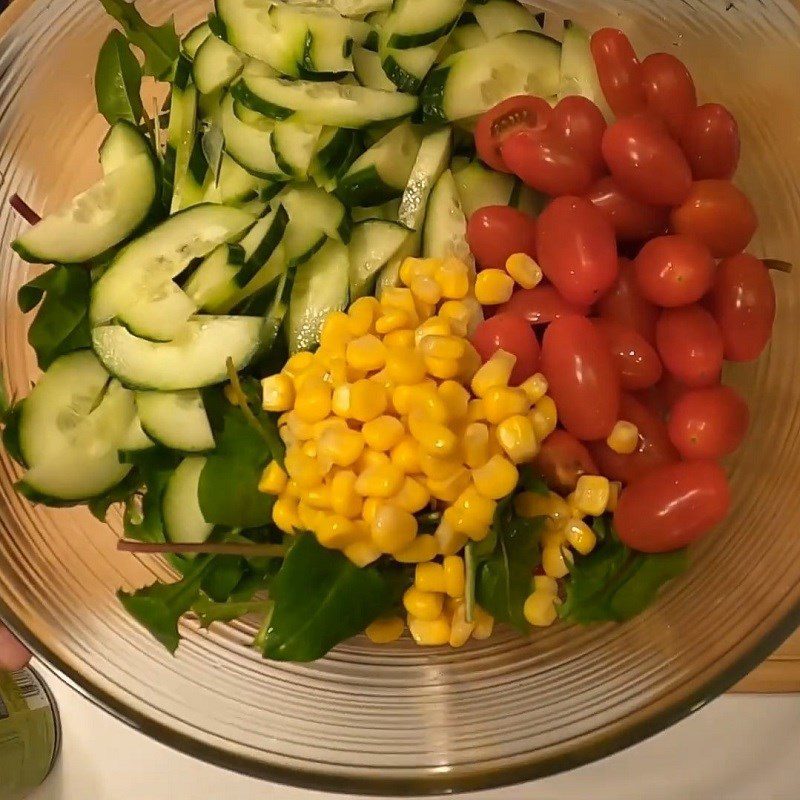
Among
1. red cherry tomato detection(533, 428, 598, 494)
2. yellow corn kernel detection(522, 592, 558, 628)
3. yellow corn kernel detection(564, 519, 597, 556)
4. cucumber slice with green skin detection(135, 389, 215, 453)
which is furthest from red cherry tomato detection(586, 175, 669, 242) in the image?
cucumber slice with green skin detection(135, 389, 215, 453)

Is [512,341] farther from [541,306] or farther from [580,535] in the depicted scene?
[580,535]

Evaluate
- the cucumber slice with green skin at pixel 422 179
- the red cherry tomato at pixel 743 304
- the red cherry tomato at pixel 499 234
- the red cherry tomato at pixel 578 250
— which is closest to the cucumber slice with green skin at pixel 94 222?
the cucumber slice with green skin at pixel 422 179

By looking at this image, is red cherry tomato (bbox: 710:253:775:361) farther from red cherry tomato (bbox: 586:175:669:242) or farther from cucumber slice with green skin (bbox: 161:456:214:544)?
cucumber slice with green skin (bbox: 161:456:214:544)

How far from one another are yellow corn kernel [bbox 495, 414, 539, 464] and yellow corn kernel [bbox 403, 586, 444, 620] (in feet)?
0.71

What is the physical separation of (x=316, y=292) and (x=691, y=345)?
537 mm

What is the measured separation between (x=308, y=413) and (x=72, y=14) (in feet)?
2.78

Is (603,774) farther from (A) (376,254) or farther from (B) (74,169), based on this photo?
(B) (74,169)

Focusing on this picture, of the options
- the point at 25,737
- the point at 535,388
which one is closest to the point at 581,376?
the point at 535,388

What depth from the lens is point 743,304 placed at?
1101 millimetres

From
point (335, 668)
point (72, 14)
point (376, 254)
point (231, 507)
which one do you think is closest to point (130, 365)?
point (231, 507)

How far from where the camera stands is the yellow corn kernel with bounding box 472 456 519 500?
1041mm

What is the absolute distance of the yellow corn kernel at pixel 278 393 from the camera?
114 centimetres

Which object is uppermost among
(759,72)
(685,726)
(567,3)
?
(759,72)

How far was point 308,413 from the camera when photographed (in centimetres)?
109
